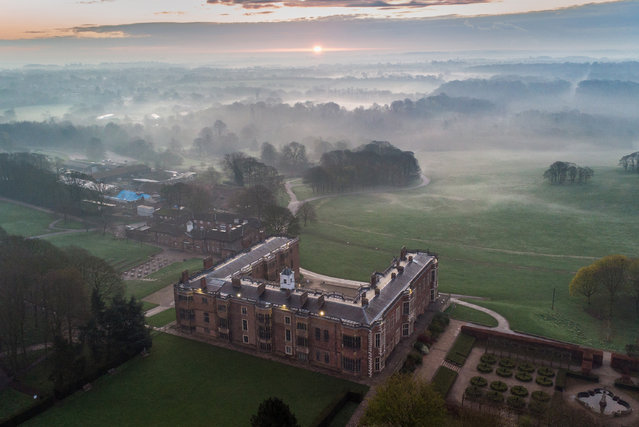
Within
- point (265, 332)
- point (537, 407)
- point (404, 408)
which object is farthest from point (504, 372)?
point (265, 332)

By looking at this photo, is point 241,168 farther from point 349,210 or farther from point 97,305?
point 97,305

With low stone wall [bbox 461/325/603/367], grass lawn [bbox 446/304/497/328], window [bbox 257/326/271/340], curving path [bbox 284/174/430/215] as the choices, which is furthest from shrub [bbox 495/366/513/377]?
curving path [bbox 284/174/430/215]

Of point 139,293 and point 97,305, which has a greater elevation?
point 97,305

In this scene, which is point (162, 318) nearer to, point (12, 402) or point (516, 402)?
point (12, 402)

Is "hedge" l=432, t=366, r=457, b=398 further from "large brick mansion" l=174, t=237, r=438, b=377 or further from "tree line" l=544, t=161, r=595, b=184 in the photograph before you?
"tree line" l=544, t=161, r=595, b=184

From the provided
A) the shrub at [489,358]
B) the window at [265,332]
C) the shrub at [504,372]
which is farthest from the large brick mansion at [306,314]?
the shrub at [504,372]

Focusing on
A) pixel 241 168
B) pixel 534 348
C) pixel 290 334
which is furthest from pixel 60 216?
pixel 534 348

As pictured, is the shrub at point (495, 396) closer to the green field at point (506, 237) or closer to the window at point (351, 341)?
the window at point (351, 341)
